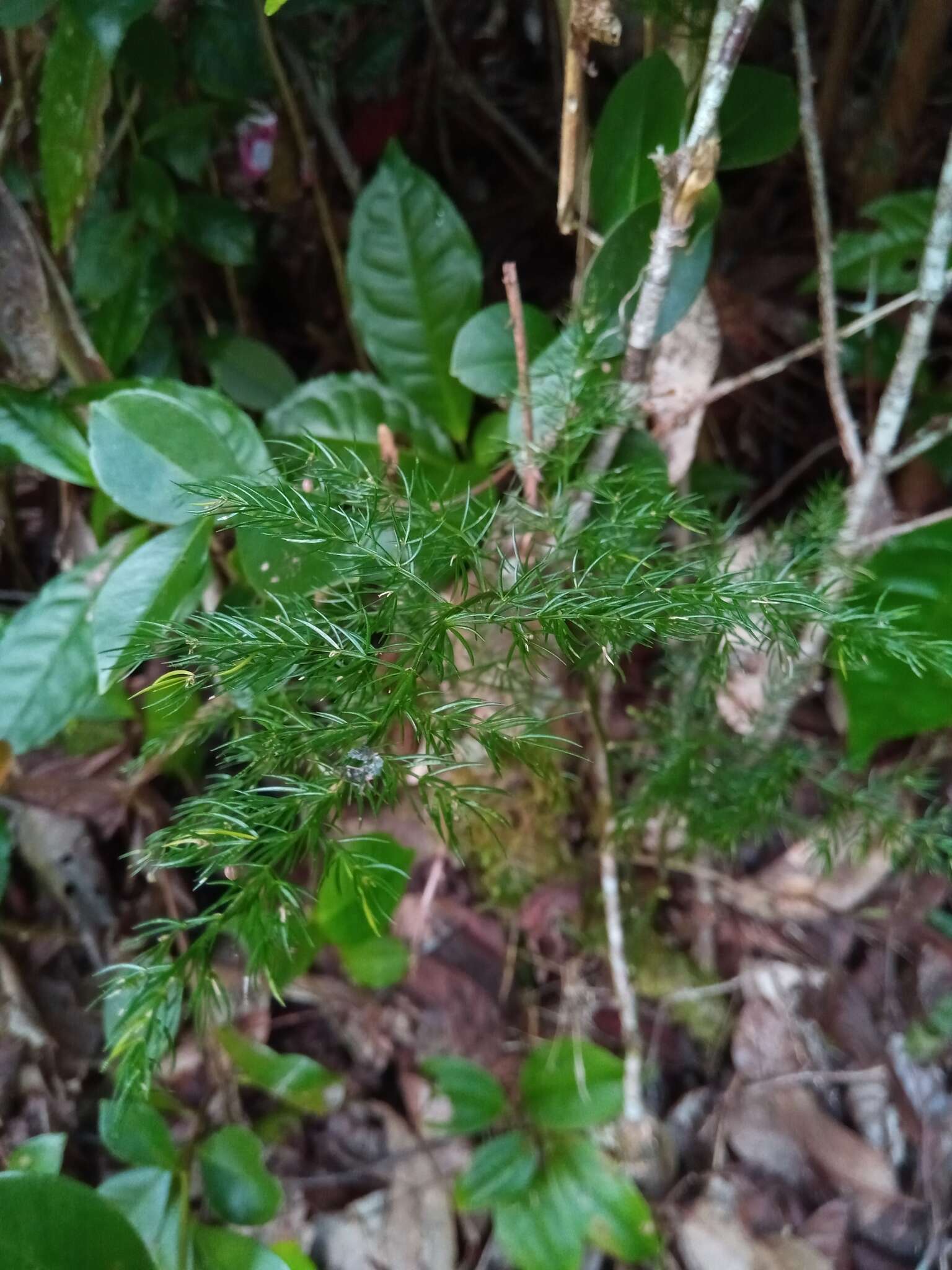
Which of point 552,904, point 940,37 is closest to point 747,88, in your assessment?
point 940,37

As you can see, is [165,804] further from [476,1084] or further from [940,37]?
[940,37]

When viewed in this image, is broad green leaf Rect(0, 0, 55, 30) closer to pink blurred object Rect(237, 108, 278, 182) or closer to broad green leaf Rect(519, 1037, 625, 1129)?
pink blurred object Rect(237, 108, 278, 182)

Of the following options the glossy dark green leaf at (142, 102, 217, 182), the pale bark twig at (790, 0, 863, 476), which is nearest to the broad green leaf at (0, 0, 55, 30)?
the glossy dark green leaf at (142, 102, 217, 182)

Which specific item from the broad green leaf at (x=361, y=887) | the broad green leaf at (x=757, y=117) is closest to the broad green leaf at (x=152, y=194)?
the broad green leaf at (x=757, y=117)

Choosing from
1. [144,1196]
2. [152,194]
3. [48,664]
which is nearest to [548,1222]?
[144,1196]

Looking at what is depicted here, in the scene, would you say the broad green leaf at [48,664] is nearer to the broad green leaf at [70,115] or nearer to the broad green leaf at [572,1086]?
the broad green leaf at [70,115]

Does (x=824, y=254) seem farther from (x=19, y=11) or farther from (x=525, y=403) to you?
(x=19, y=11)

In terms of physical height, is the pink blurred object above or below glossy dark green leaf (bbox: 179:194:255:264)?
above
